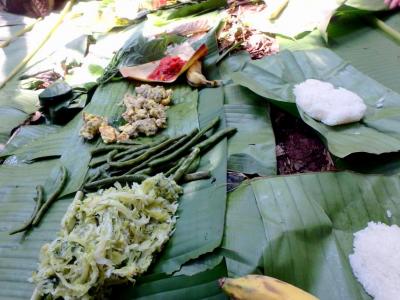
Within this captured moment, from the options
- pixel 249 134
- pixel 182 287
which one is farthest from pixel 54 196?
pixel 249 134

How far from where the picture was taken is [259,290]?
1.44m

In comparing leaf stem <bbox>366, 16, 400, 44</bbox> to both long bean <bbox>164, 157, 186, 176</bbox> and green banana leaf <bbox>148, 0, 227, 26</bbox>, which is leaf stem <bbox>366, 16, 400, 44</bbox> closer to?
green banana leaf <bbox>148, 0, 227, 26</bbox>

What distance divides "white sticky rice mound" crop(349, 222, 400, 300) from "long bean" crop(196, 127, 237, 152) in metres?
1.03

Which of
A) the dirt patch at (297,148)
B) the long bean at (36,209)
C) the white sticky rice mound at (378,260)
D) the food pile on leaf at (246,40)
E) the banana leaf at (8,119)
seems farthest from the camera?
the food pile on leaf at (246,40)

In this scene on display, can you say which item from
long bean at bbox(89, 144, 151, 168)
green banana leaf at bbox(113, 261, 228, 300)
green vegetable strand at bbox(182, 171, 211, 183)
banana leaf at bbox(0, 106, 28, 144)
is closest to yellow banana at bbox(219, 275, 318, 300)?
green banana leaf at bbox(113, 261, 228, 300)

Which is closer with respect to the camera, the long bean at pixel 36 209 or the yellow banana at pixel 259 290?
the yellow banana at pixel 259 290

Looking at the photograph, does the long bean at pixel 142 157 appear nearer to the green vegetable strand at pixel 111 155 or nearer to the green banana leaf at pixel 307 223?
the green vegetable strand at pixel 111 155

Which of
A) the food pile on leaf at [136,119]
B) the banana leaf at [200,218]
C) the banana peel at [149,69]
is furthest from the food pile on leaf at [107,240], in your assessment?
the banana peel at [149,69]

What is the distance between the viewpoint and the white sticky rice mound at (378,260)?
161cm

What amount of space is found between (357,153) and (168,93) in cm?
159

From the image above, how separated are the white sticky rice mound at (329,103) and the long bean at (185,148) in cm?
58

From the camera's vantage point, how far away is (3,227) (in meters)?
2.38

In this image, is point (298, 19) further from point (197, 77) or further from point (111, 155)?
point (111, 155)

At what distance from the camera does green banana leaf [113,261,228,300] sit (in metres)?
1.68
